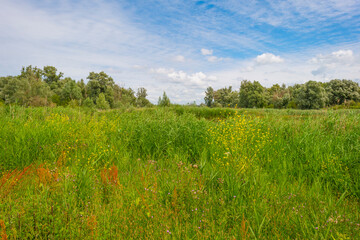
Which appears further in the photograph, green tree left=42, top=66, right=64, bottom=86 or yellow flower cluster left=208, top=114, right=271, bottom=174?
green tree left=42, top=66, right=64, bottom=86

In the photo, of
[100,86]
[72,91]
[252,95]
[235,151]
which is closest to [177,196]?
[235,151]

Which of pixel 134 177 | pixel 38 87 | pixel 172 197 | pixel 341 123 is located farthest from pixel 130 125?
pixel 38 87

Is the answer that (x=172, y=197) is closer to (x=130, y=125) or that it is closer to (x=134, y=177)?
(x=134, y=177)

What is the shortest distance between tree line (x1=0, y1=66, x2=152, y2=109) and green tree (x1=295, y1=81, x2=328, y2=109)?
34.2m

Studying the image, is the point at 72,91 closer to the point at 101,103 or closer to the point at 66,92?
the point at 66,92

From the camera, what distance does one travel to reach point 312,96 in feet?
138

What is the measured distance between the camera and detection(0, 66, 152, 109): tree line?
4469cm

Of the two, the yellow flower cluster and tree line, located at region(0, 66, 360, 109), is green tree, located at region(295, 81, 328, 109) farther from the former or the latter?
the yellow flower cluster

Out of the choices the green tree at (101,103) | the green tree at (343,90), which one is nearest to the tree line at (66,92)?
→ the green tree at (101,103)

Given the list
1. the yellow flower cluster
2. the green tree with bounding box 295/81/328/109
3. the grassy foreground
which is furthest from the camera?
the green tree with bounding box 295/81/328/109

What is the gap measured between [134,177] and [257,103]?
5682cm

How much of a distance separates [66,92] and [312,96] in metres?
56.3

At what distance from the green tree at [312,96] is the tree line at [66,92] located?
34.2 meters

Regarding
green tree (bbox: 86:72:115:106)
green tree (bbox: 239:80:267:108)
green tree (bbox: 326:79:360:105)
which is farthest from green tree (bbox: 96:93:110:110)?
green tree (bbox: 326:79:360:105)
